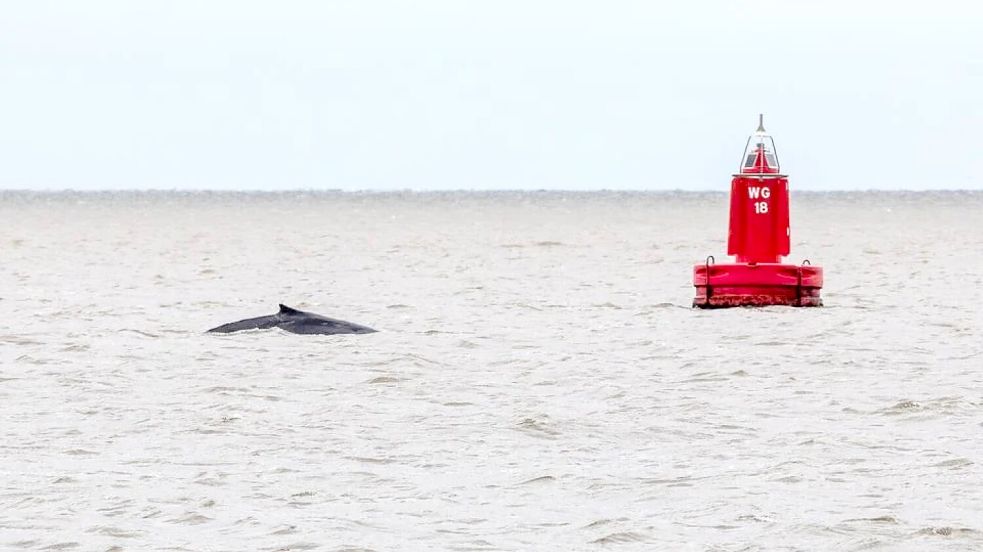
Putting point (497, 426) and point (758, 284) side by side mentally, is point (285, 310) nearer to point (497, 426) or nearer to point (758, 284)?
point (758, 284)

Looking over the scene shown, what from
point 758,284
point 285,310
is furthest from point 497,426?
point 758,284

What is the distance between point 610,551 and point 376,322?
41.8ft

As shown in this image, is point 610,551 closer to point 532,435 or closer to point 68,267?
point 532,435

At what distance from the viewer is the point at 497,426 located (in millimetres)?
12078

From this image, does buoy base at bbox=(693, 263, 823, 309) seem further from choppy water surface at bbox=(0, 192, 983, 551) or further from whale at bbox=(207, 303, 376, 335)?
whale at bbox=(207, 303, 376, 335)

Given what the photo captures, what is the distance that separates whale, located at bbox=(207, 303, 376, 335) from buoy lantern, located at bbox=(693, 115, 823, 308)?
4.37 m

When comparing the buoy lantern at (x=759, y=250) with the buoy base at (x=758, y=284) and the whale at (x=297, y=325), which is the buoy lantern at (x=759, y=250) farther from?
the whale at (x=297, y=325)

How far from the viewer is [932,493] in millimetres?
9594

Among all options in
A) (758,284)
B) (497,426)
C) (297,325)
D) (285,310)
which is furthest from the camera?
(758,284)

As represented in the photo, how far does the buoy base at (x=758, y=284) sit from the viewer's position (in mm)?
21094

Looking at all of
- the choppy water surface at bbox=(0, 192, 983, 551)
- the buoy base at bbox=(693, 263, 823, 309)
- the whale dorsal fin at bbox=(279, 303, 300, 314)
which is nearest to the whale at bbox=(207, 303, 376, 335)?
the whale dorsal fin at bbox=(279, 303, 300, 314)

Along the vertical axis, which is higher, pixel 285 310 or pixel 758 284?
pixel 758 284

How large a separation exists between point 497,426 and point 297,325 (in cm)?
711

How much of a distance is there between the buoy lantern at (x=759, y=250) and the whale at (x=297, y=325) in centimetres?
437
